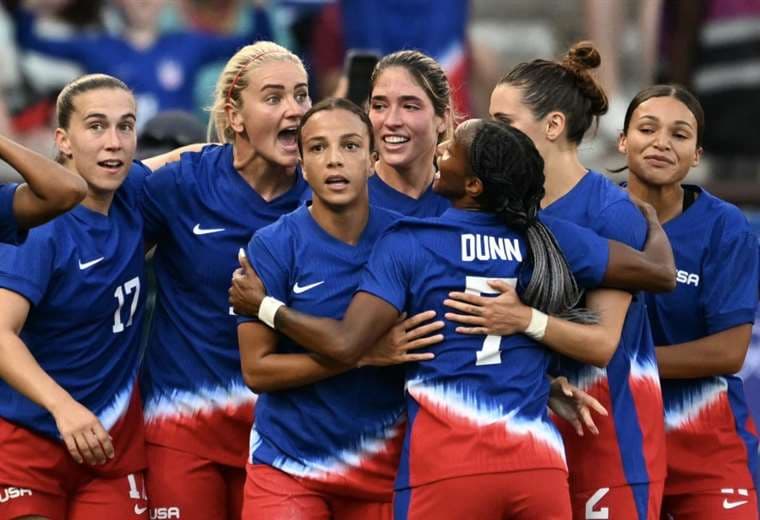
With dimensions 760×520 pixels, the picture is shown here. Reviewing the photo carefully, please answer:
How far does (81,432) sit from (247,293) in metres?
0.67

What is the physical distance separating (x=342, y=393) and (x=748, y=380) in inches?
123

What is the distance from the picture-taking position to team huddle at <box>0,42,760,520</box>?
5250 millimetres

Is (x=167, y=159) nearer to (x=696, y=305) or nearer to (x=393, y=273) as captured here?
(x=393, y=273)

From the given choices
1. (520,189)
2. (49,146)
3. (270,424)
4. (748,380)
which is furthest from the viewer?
(49,146)

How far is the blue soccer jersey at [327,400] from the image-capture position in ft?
18.2

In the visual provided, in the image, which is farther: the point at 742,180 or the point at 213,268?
the point at 742,180

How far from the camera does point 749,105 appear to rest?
Result: 10.8 meters

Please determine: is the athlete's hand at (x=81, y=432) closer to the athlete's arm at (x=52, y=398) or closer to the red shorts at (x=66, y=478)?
the athlete's arm at (x=52, y=398)

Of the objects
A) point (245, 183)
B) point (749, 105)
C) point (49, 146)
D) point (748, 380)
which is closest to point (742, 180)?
point (749, 105)

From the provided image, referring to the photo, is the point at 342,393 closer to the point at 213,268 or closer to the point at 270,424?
the point at 270,424

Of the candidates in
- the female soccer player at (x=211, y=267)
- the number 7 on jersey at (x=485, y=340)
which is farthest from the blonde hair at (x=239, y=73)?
the number 7 on jersey at (x=485, y=340)

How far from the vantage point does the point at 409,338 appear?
207 inches

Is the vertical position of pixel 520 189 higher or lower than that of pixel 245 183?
lower

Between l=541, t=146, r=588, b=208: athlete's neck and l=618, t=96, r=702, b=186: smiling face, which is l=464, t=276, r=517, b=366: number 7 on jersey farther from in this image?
l=618, t=96, r=702, b=186: smiling face
